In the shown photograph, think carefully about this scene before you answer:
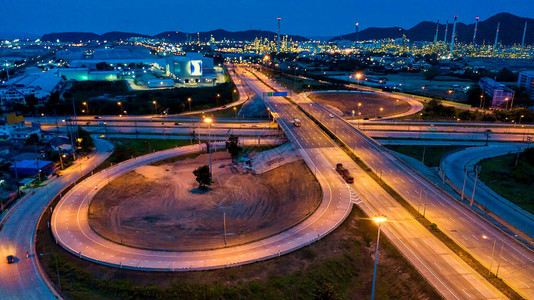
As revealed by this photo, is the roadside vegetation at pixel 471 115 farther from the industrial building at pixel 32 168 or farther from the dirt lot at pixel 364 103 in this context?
the industrial building at pixel 32 168

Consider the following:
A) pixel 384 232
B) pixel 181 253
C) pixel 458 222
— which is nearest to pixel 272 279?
pixel 181 253

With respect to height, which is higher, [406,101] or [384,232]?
[406,101]

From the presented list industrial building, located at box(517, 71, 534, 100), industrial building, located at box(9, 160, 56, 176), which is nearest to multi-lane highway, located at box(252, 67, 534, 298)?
industrial building, located at box(9, 160, 56, 176)

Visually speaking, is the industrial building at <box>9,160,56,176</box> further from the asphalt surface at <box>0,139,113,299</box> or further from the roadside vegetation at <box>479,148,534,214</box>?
the roadside vegetation at <box>479,148,534,214</box>

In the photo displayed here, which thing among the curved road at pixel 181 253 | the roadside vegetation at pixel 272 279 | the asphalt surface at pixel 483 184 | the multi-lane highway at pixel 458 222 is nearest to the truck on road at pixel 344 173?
the curved road at pixel 181 253

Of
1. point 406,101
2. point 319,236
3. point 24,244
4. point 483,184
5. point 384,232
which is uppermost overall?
point 406,101

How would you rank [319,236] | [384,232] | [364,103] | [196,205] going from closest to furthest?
1. [319,236]
2. [384,232]
3. [196,205]
4. [364,103]

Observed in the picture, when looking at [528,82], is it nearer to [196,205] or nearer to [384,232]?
[384,232]
